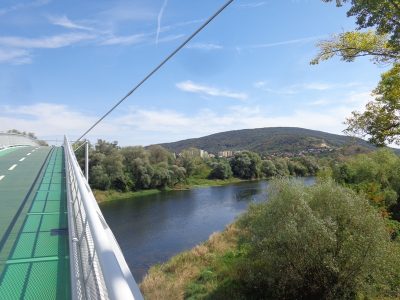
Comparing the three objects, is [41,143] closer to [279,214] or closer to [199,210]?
[199,210]

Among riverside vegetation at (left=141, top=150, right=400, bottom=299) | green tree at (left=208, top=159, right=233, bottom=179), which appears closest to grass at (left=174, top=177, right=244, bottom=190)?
green tree at (left=208, top=159, right=233, bottom=179)

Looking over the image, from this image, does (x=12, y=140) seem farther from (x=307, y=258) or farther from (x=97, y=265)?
(x=97, y=265)

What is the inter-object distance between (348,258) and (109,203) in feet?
135

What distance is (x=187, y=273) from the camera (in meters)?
20.5

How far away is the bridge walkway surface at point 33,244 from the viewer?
12.4ft

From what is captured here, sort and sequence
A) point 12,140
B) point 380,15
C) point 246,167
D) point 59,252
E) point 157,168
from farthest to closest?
1. point 246,167
2. point 157,168
3. point 12,140
4. point 380,15
5. point 59,252

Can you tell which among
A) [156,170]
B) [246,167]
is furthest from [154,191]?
[246,167]

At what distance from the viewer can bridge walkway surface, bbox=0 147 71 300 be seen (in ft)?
12.4

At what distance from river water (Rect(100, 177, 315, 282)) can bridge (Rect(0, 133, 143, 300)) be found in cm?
1588

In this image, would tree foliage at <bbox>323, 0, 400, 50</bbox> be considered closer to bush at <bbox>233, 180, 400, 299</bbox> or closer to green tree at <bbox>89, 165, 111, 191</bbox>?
bush at <bbox>233, 180, 400, 299</bbox>

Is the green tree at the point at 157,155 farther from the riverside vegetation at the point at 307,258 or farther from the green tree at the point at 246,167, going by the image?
the riverside vegetation at the point at 307,258

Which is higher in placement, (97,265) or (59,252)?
(97,265)

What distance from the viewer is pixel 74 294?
3.49 metres

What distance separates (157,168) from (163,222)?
33734mm
